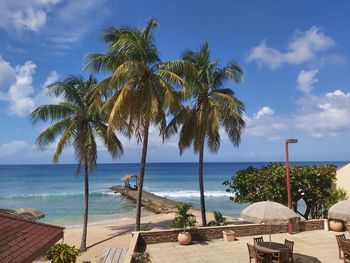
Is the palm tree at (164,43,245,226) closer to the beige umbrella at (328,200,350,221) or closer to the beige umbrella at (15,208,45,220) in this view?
the beige umbrella at (328,200,350,221)

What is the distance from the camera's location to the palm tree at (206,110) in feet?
59.7

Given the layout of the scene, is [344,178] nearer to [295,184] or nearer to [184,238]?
[295,184]

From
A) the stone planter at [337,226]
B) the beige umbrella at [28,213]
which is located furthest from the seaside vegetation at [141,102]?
the beige umbrella at [28,213]

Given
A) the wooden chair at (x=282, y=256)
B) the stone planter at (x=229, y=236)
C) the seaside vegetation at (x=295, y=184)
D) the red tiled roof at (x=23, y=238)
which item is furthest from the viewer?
the seaside vegetation at (x=295, y=184)

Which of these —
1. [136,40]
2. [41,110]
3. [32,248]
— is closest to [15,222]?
[32,248]

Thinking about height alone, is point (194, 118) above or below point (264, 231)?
above

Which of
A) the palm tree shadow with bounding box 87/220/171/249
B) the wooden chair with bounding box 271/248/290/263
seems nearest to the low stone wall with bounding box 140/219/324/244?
the wooden chair with bounding box 271/248/290/263

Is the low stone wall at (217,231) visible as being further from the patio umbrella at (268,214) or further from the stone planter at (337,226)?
the patio umbrella at (268,214)

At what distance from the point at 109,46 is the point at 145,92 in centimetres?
334

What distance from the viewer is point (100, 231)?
969 inches

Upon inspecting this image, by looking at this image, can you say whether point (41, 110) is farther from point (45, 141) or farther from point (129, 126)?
point (129, 126)

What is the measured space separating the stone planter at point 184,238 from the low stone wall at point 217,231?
1.57ft

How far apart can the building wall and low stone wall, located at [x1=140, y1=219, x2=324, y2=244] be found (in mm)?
2489

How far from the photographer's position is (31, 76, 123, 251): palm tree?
19016mm
